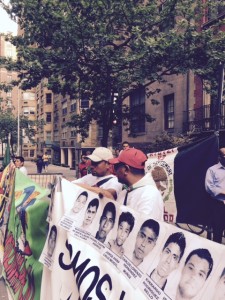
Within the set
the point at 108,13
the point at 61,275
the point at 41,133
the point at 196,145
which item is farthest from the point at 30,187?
the point at 41,133

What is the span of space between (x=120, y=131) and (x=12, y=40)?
14.0 metres

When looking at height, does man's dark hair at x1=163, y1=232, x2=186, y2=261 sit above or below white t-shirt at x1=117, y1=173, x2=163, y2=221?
below

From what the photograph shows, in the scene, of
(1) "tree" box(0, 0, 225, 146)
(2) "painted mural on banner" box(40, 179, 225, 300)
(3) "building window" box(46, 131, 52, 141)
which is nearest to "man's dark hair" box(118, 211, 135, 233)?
(2) "painted mural on banner" box(40, 179, 225, 300)

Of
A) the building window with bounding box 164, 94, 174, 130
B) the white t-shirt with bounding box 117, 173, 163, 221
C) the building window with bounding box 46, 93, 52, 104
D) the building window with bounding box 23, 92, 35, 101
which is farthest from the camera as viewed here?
the building window with bounding box 23, 92, 35, 101

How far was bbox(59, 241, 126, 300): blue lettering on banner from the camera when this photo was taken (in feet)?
9.57

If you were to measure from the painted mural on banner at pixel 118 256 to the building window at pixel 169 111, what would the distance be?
17.4 meters

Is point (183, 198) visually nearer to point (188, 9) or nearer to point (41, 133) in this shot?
point (188, 9)

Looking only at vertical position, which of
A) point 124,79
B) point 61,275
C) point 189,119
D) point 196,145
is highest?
point 124,79

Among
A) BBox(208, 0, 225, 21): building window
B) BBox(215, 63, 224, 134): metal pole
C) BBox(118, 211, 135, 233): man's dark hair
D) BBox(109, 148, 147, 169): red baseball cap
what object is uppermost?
BBox(208, 0, 225, 21): building window

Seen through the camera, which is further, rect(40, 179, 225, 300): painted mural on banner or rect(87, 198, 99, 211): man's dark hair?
rect(87, 198, 99, 211): man's dark hair

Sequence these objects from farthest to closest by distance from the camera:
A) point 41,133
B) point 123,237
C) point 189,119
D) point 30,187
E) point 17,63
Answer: point 41,133, point 189,119, point 17,63, point 30,187, point 123,237

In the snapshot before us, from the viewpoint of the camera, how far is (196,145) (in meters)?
6.16

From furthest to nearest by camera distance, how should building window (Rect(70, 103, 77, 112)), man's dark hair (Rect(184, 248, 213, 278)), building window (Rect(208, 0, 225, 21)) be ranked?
1. building window (Rect(70, 103, 77, 112))
2. building window (Rect(208, 0, 225, 21))
3. man's dark hair (Rect(184, 248, 213, 278))

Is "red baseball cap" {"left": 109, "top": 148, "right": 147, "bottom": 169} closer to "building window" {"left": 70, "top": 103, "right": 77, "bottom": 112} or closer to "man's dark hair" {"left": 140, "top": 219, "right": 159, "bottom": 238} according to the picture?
"man's dark hair" {"left": 140, "top": 219, "right": 159, "bottom": 238}
